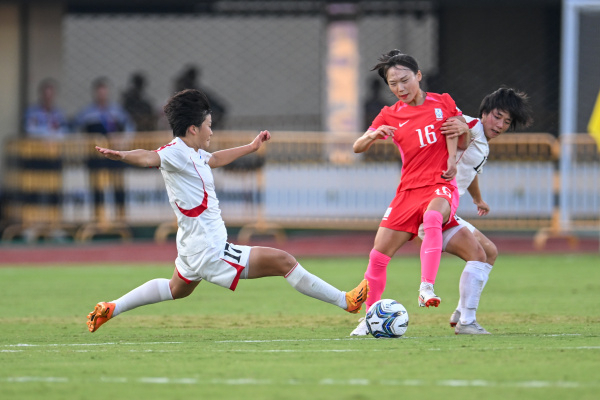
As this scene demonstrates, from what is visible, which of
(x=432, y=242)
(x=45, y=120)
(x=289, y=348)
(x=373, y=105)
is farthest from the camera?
(x=373, y=105)

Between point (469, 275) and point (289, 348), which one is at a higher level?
point (469, 275)

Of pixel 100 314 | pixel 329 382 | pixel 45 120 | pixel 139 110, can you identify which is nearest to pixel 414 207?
pixel 100 314

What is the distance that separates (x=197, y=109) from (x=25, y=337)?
2001 mm

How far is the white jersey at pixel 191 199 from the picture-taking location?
25.0ft

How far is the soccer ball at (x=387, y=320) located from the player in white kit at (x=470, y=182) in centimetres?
54

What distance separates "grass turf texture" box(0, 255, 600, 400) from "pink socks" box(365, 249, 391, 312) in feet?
1.14

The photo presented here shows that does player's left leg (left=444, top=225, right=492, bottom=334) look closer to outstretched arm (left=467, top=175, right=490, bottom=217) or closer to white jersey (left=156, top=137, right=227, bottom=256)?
outstretched arm (left=467, top=175, right=490, bottom=217)

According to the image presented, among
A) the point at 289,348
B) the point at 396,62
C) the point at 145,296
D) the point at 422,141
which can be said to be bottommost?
the point at 289,348

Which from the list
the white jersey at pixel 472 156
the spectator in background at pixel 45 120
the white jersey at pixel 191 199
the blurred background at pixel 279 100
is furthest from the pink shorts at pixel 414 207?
the spectator in background at pixel 45 120

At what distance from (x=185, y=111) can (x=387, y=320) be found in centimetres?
195

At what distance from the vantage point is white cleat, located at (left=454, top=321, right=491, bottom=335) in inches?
306

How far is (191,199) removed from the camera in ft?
25.2

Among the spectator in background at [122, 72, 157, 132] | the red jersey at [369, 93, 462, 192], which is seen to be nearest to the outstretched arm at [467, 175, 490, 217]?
the red jersey at [369, 93, 462, 192]

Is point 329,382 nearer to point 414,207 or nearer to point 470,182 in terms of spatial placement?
point 414,207
